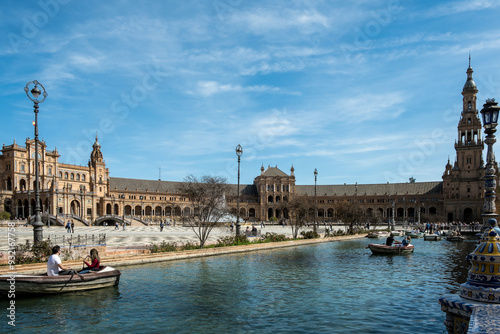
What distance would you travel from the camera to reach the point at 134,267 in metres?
20.9

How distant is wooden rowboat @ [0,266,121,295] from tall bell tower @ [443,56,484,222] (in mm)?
113958

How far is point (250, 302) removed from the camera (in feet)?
45.4

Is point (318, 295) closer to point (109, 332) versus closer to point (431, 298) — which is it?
point (431, 298)

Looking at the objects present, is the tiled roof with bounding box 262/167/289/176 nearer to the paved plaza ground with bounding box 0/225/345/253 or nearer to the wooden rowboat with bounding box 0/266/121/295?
the paved plaza ground with bounding box 0/225/345/253

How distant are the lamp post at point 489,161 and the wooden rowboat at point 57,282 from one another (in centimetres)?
1345

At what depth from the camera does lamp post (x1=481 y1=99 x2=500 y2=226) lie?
10.7 meters

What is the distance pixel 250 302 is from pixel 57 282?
7.13 meters

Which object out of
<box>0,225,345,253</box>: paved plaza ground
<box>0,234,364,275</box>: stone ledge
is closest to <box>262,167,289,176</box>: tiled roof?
<box>0,225,345,253</box>: paved plaza ground

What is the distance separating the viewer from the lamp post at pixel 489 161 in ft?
35.1

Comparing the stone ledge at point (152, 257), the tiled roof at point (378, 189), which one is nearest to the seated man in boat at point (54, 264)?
the stone ledge at point (152, 257)

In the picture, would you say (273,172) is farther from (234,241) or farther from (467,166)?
(234,241)

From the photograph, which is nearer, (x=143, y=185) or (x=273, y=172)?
(x=143, y=185)

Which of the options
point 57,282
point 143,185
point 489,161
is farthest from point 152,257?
point 143,185

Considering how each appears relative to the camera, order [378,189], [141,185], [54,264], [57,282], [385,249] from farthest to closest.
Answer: [378,189]
[141,185]
[385,249]
[54,264]
[57,282]
